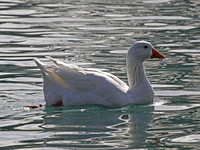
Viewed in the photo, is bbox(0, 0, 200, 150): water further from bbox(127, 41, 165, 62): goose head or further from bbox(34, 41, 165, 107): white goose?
bbox(127, 41, 165, 62): goose head

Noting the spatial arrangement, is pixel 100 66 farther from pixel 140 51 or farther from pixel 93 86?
pixel 93 86

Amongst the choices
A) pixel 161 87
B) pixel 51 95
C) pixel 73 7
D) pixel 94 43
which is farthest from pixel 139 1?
pixel 51 95

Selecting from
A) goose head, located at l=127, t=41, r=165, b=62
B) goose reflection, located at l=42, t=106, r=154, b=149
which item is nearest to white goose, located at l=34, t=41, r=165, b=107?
goose head, located at l=127, t=41, r=165, b=62

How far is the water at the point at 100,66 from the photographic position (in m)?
9.38

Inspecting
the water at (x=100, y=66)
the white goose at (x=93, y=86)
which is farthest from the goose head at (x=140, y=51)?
the water at (x=100, y=66)

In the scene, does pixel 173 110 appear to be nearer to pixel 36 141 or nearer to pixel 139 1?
pixel 36 141

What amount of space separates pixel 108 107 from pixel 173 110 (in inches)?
47.0

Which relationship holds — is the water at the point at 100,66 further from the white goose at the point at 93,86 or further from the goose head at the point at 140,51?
the goose head at the point at 140,51

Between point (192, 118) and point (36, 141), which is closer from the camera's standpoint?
point (36, 141)

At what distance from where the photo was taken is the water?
938 centimetres

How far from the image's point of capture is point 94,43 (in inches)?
705

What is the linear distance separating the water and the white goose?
20 centimetres

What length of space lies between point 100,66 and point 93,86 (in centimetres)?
353

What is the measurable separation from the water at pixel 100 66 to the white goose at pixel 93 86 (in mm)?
195
